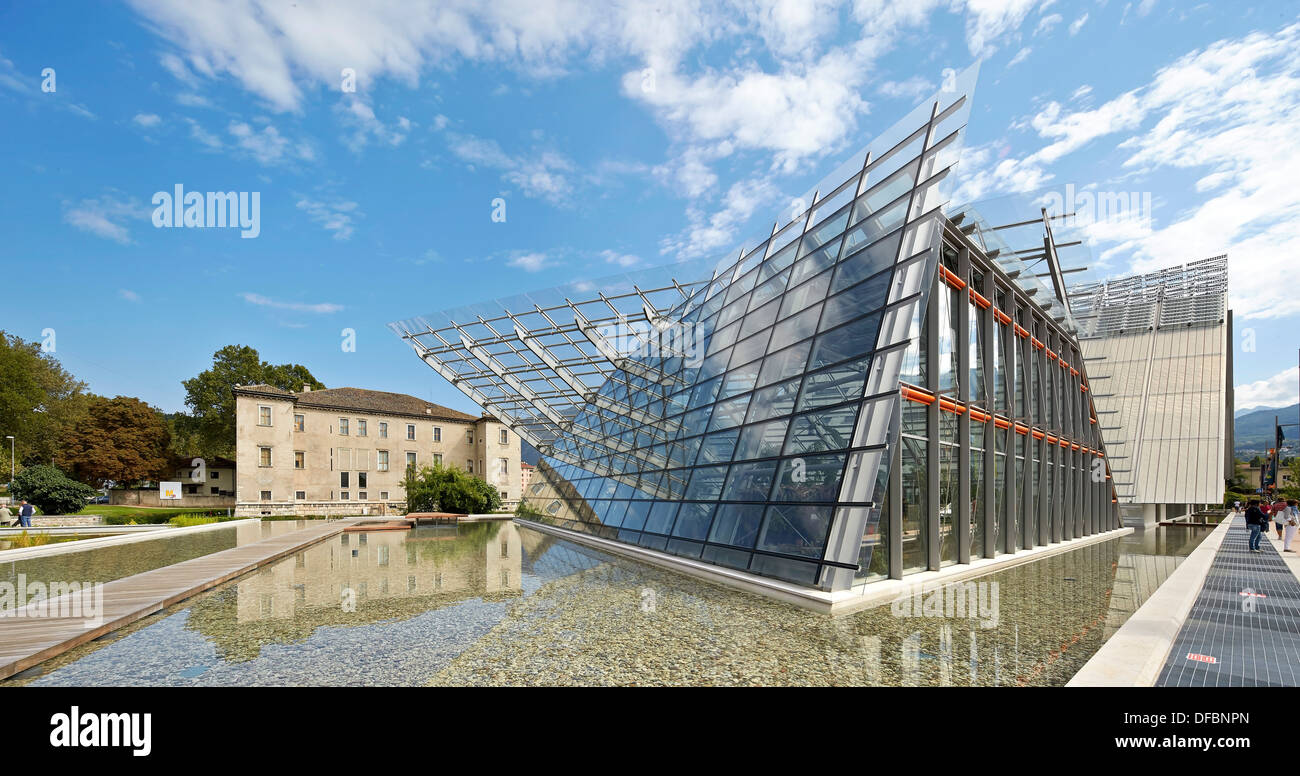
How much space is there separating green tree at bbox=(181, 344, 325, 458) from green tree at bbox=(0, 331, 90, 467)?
9425mm

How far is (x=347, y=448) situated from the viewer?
160ft

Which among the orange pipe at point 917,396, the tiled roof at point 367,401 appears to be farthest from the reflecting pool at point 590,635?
the tiled roof at point 367,401

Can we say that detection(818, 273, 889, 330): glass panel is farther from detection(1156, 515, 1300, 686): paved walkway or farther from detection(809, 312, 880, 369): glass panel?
detection(1156, 515, 1300, 686): paved walkway

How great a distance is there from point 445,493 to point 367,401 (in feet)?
50.5

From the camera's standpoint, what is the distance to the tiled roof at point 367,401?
46406mm

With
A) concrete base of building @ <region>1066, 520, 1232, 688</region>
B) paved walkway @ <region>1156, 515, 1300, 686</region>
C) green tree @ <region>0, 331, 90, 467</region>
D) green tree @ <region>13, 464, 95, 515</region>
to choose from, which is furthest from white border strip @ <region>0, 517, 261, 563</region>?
green tree @ <region>0, 331, 90, 467</region>

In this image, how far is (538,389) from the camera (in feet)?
96.8

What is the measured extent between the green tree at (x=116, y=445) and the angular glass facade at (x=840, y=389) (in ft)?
160

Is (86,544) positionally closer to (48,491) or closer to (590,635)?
(590,635)

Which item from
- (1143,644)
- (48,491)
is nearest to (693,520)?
(1143,644)

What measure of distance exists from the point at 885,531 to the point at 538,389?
808 inches

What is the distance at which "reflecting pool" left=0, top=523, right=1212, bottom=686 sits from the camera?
258 inches

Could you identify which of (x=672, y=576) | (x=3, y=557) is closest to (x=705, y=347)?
(x=672, y=576)
